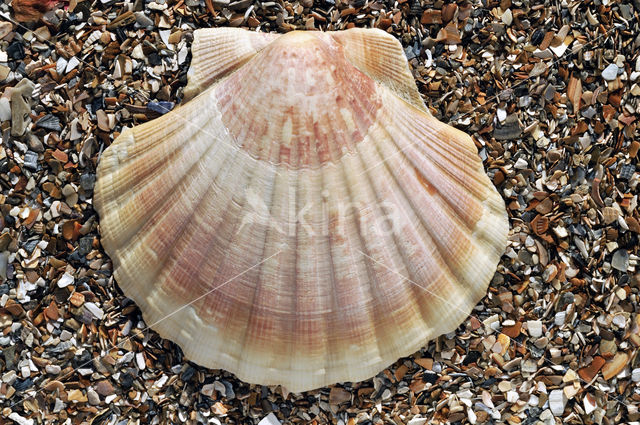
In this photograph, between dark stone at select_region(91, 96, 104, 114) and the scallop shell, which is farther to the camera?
dark stone at select_region(91, 96, 104, 114)

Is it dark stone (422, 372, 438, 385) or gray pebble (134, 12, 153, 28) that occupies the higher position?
gray pebble (134, 12, 153, 28)

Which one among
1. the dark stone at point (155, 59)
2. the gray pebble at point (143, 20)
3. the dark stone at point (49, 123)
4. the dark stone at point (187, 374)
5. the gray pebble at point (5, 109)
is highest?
the gray pebble at point (143, 20)

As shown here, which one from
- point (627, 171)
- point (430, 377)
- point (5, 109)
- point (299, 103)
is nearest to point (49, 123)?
point (5, 109)

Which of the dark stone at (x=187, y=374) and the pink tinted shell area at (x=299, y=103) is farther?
the dark stone at (x=187, y=374)

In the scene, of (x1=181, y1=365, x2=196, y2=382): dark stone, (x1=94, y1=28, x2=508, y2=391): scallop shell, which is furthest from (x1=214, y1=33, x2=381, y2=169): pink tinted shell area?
(x1=181, y1=365, x2=196, y2=382): dark stone

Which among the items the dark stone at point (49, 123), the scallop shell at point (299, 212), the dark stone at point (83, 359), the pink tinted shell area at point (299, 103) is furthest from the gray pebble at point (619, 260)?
the dark stone at point (49, 123)

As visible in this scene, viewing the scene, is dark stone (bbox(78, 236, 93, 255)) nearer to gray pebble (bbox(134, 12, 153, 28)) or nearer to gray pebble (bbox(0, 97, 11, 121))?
gray pebble (bbox(0, 97, 11, 121))

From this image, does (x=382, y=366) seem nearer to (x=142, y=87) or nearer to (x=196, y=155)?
(x=196, y=155)

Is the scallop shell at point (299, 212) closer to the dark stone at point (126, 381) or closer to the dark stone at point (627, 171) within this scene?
the dark stone at point (126, 381)
